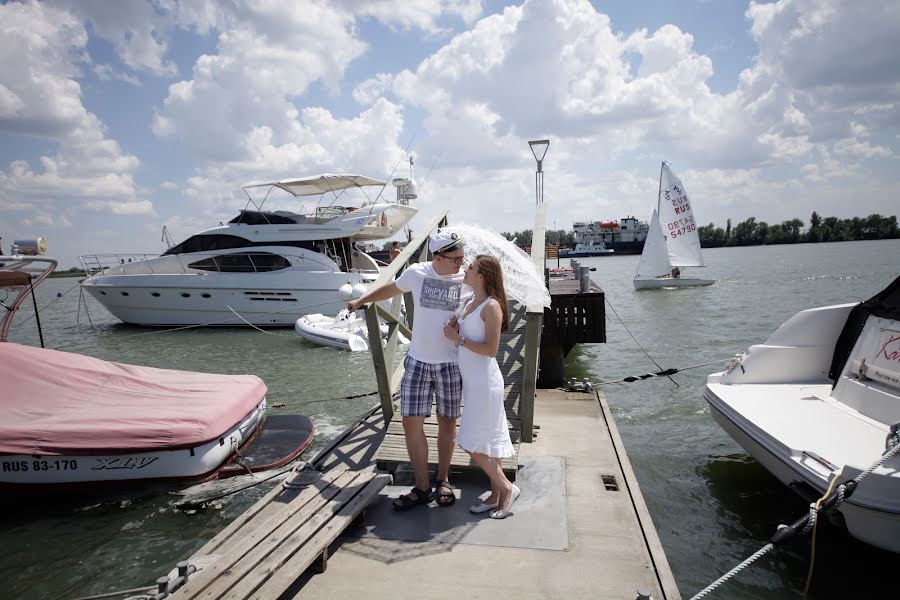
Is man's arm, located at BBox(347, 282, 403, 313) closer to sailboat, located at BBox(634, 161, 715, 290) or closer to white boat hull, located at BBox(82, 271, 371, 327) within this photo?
white boat hull, located at BBox(82, 271, 371, 327)

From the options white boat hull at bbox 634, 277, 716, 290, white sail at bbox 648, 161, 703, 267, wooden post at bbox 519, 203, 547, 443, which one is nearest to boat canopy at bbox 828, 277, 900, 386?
wooden post at bbox 519, 203, 547, 443

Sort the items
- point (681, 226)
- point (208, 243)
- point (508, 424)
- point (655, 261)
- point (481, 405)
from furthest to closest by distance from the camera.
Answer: point (681, 226)
point (655, 261)
point (208, 243)
point (508, 424)
point (481, 405)

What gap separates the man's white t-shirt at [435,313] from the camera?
139 inches

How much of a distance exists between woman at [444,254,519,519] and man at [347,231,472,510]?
0.12 m

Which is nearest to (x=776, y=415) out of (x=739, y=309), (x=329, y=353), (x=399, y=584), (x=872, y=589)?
(x=872, y=589)

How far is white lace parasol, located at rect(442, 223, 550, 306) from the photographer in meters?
4.23

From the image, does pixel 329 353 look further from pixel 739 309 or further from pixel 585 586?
pixel 739 309

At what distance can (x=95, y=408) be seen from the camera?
5395mm

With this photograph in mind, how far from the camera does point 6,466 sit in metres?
5.07

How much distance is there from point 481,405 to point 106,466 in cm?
415

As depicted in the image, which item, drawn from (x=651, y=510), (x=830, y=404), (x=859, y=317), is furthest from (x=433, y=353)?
(x=859, y=317)

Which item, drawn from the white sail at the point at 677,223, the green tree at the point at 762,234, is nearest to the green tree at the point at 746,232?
the green tree at the point at 762,234

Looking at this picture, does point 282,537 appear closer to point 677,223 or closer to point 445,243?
point 445,243

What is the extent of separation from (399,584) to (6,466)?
4.57 meters
